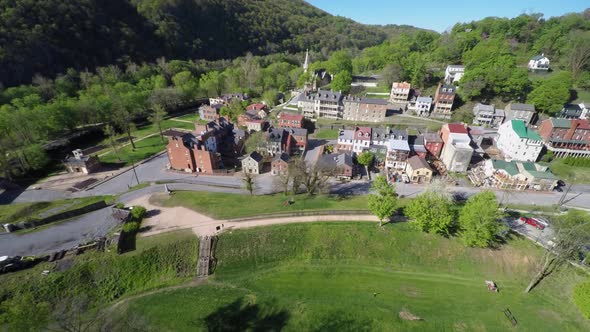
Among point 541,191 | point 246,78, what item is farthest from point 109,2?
point 541,191

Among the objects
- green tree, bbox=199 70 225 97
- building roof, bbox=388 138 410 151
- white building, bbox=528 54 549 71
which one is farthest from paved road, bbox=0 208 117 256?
white building, bbox=528 54 549 71

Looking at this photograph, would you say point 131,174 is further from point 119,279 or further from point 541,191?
point 541,191

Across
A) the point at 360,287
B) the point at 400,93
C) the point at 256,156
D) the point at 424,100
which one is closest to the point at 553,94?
the point at 424,100

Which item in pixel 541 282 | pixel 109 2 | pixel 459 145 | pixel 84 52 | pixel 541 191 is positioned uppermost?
pixel 109 2

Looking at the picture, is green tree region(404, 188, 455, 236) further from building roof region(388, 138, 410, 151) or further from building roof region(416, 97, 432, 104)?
building roof region(416, 97, 432, 104)

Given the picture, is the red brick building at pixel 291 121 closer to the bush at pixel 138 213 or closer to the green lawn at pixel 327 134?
the green lawn at pixel 327 134

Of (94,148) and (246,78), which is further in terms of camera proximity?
(246,78)

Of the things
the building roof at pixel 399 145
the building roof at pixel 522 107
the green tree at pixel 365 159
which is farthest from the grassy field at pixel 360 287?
the building roof at pixel 522 107
